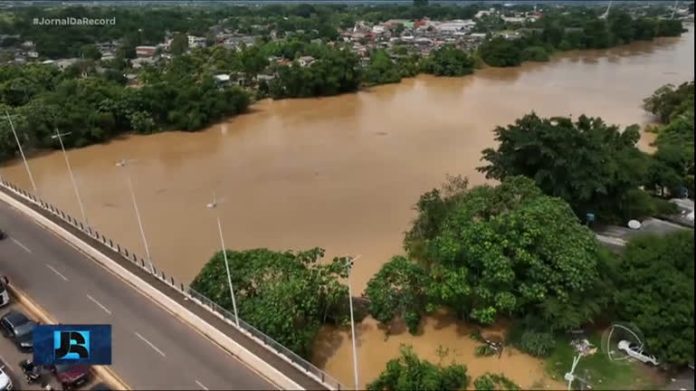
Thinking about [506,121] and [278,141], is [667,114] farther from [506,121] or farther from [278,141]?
[278,141]

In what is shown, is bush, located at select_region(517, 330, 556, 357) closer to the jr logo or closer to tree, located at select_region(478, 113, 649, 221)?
tree, located at select_region(478, 113, 649, 221)

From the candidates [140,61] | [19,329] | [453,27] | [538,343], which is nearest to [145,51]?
[140,61]

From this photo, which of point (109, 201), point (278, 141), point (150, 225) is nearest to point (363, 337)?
point (150, 225)

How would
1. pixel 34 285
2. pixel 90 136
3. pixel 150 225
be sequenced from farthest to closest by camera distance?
pixel 90 136 → pixel 150 225 → pixel 34 285

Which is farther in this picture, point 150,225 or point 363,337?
point 150,225

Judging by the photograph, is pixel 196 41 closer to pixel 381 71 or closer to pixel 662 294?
pixel 381 71

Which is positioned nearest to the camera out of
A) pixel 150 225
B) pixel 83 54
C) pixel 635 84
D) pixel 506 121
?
pixel 150 225
